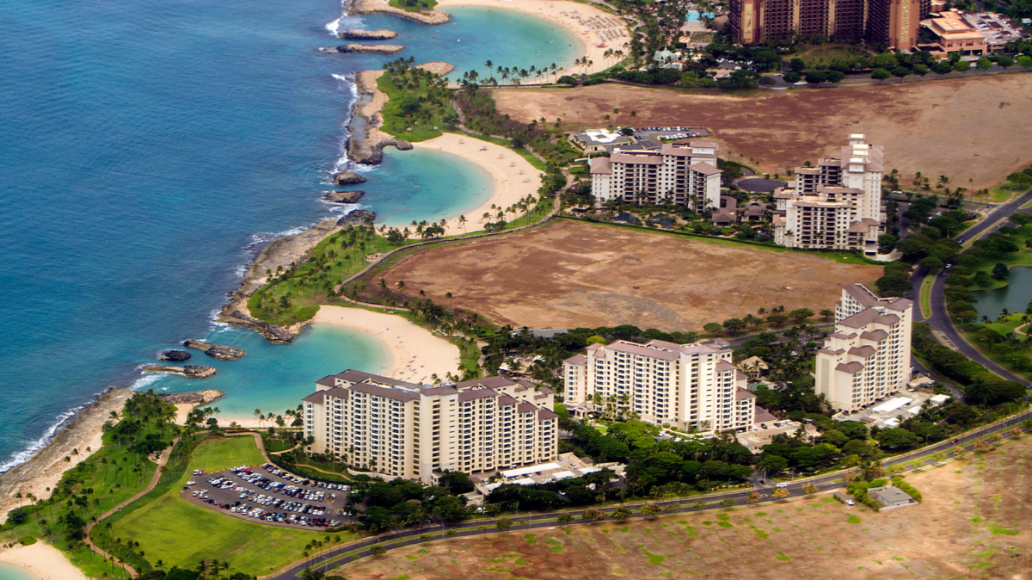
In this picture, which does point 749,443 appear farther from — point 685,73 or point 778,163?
point 685,73

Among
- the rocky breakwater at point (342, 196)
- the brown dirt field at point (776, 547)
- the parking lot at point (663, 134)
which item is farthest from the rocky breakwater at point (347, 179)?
the brown dirt field at point (776, 547)

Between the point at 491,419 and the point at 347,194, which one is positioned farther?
the point at 347,194

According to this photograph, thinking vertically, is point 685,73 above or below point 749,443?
above

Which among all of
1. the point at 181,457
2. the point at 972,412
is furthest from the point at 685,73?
the point at 181,457

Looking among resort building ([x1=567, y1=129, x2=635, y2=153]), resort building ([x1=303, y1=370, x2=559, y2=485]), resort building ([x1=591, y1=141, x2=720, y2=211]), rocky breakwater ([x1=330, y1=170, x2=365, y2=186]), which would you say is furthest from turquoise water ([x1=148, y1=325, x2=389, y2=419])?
resort building ([x1=567, y1=129, x2=635, y2=153])

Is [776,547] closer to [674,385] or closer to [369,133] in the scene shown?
[674,385]

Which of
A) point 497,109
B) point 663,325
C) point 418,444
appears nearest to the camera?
point 418,444

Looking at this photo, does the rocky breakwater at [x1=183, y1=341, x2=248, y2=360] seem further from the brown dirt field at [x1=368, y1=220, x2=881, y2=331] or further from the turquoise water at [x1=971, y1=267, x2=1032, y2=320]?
the turquoise water at [x1=971, y1=267, x2=1032, y2=320]

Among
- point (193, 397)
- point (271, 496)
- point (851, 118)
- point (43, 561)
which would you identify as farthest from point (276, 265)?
point (851, 118)

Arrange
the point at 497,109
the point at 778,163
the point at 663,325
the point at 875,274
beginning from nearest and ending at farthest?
1. the point at 663,325
2. the point at 875,274
3. the point at 778,163
4. the point at 497,109
